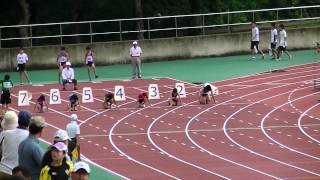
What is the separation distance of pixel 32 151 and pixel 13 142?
66 cm

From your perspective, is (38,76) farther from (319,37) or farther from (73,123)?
(73,123)

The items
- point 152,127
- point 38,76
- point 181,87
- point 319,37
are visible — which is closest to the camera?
point 152,127

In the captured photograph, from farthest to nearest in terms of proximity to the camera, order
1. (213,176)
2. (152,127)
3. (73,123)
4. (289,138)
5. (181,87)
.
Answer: (181,87)
(152,127)
(289,138)
(213,176)
(73,123)

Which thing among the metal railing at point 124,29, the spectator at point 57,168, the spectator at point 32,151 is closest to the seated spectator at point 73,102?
the metal railing at point 124,29

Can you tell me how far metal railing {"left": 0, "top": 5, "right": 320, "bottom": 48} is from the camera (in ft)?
128

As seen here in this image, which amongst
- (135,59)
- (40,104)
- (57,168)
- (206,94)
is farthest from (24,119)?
(135,59)

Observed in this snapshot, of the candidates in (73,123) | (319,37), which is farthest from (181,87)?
(319,37)

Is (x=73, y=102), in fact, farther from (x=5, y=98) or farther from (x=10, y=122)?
(x=10, y=122)

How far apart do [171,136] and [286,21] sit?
21349 mm

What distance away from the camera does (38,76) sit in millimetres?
34438

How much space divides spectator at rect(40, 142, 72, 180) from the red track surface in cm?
815

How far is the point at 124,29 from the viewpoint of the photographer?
1618 inches

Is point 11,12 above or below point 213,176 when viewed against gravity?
above

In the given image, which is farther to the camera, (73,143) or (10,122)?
(73,143)
